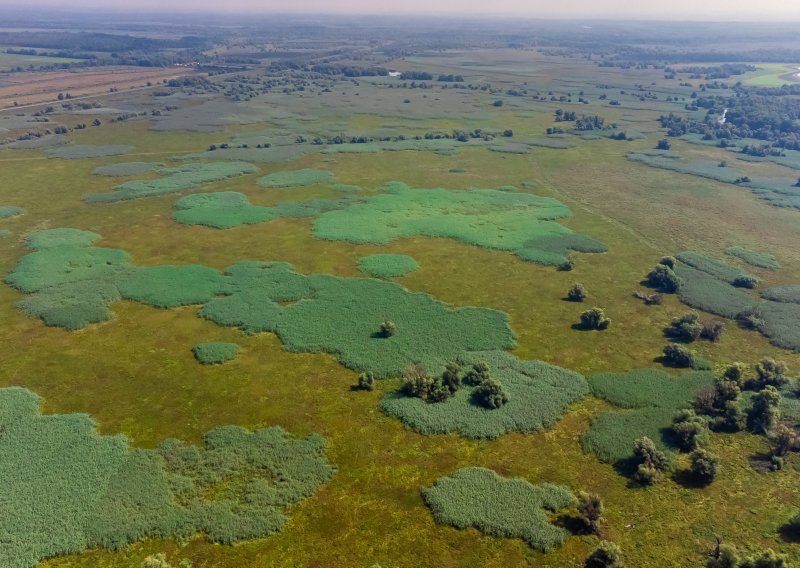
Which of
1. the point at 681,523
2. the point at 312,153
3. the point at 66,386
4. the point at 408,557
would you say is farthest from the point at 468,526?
the point at 312,153

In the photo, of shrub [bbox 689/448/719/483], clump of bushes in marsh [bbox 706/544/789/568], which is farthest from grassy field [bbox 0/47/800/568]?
clump of bushes in marsh [bbox 706/544/789/568]

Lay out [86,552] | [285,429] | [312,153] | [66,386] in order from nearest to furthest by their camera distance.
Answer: [86,552] → [285,429] → [66,386] → [312,153]

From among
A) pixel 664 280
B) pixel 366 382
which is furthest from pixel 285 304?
pixel 664 280

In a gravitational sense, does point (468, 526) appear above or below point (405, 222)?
below

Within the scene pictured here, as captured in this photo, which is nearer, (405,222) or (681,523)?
(681,523)

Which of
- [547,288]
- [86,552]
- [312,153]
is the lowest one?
[86,552]

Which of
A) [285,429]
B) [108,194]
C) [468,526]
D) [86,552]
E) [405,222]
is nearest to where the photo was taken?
[86,552]

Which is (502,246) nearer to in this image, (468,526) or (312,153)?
(468,526)
